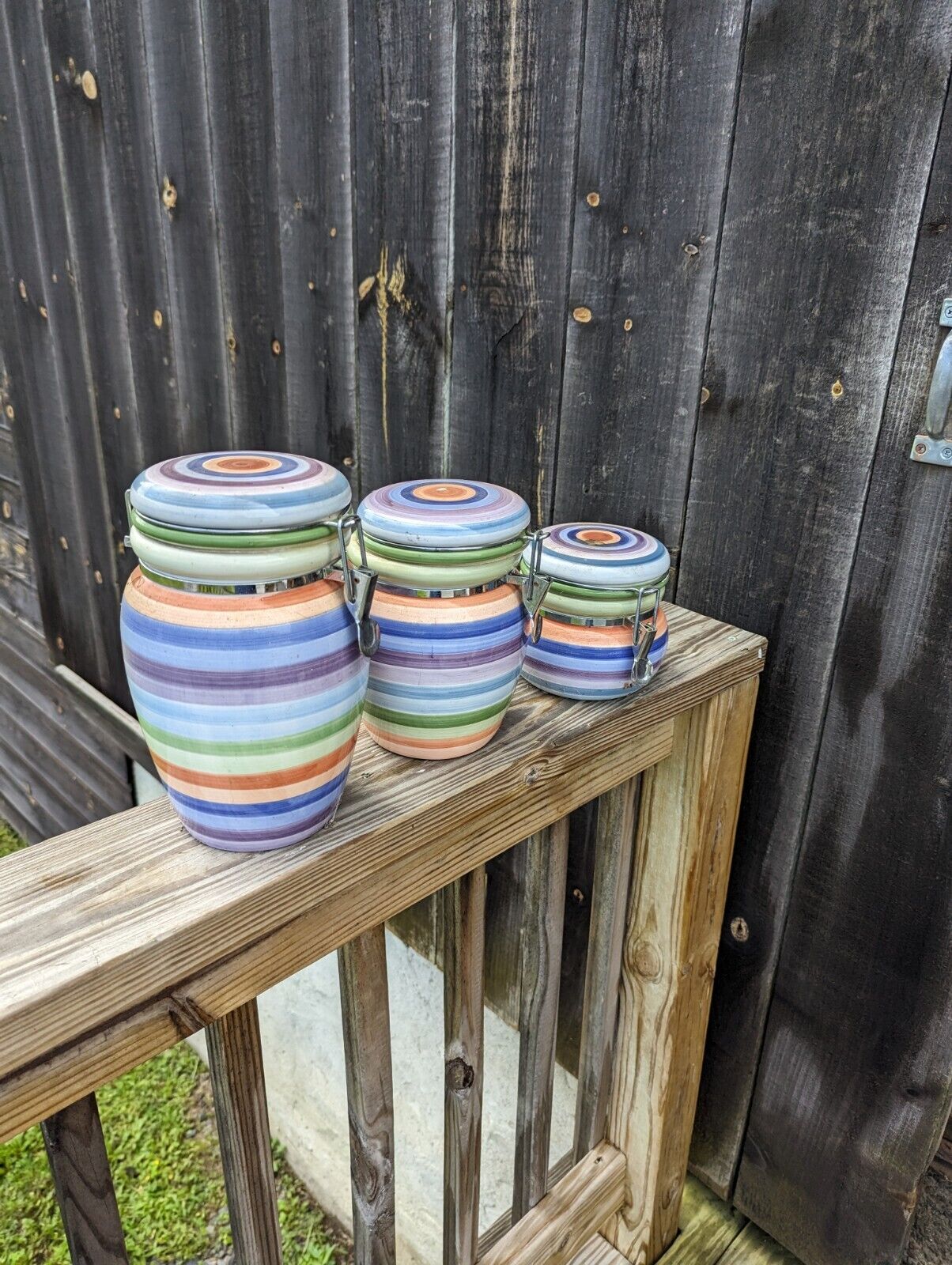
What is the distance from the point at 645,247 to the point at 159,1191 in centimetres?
218

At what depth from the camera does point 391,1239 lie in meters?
0.90

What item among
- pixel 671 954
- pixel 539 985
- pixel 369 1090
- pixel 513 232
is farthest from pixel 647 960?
pixel 513 232

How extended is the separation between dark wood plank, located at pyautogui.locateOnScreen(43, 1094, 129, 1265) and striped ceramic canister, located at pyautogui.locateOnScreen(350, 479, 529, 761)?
0.34m

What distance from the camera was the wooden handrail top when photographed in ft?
1.72

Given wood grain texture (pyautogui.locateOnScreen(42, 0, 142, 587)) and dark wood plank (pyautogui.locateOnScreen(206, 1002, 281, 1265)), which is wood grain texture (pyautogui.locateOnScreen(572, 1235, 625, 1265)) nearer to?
dark wood plank (pyautogui.locateOnScreen(206, 1002, 281, 1265))

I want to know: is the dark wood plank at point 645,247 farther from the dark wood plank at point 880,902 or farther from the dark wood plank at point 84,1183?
the dark wood plank at point 84,1183

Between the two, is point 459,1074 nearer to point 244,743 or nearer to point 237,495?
point 244,743

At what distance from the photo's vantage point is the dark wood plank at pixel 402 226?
1.12 meters

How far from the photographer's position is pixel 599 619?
2.66 feet

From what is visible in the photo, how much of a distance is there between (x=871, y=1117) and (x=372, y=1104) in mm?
644

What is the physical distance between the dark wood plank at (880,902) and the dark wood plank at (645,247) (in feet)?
0.73

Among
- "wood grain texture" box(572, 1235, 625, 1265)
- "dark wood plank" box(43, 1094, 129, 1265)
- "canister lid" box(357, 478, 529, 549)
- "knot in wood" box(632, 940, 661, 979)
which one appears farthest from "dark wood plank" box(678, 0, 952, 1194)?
"dark wood plank" box(43, 1094, 129, 1265)

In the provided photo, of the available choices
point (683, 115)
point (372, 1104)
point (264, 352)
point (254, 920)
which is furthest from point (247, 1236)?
point (264, 352)

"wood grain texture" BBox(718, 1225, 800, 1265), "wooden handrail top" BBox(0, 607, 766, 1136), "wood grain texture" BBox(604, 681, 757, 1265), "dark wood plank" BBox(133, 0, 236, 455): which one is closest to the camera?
"wooden handrail top" BBox(0, 607, 766, 1136)
